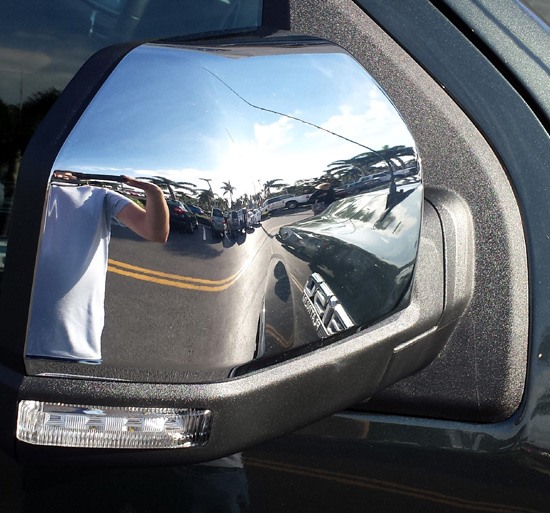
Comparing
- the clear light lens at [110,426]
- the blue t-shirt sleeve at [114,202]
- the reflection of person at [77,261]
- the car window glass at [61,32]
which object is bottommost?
the clear light lens at [110,426]

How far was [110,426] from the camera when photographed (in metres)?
0.96

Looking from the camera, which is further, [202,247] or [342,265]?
[342,265]

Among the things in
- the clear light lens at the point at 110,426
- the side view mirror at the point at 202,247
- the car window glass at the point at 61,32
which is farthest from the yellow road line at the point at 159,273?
the car window glass at the point at 61,32

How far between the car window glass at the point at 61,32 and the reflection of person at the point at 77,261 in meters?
0.47

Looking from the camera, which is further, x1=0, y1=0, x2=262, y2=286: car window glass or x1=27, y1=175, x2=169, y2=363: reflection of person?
x1=0, y1=0, x2=262, y2=286: car window glass

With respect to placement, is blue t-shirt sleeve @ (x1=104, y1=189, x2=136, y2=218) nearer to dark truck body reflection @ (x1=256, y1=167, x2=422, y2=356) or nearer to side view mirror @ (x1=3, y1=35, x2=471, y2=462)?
side view mirror @ (x1=3, y1=35, x2=471, y2=462)

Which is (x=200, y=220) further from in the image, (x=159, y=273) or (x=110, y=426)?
(x=110, y=426)

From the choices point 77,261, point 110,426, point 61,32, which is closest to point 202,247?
point 77,261

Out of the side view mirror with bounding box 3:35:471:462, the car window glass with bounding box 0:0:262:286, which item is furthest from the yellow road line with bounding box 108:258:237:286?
the car window glass with bounding box 0:0:262:286

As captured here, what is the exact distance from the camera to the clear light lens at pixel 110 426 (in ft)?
3.08

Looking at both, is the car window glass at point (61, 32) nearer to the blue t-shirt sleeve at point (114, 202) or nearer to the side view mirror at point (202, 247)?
the side view mirror at point (202, 247)

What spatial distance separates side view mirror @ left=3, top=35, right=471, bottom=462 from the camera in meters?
0.86

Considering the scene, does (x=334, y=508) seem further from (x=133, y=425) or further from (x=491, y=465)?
(x=133, y=425)

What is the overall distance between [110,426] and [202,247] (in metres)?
0.25
